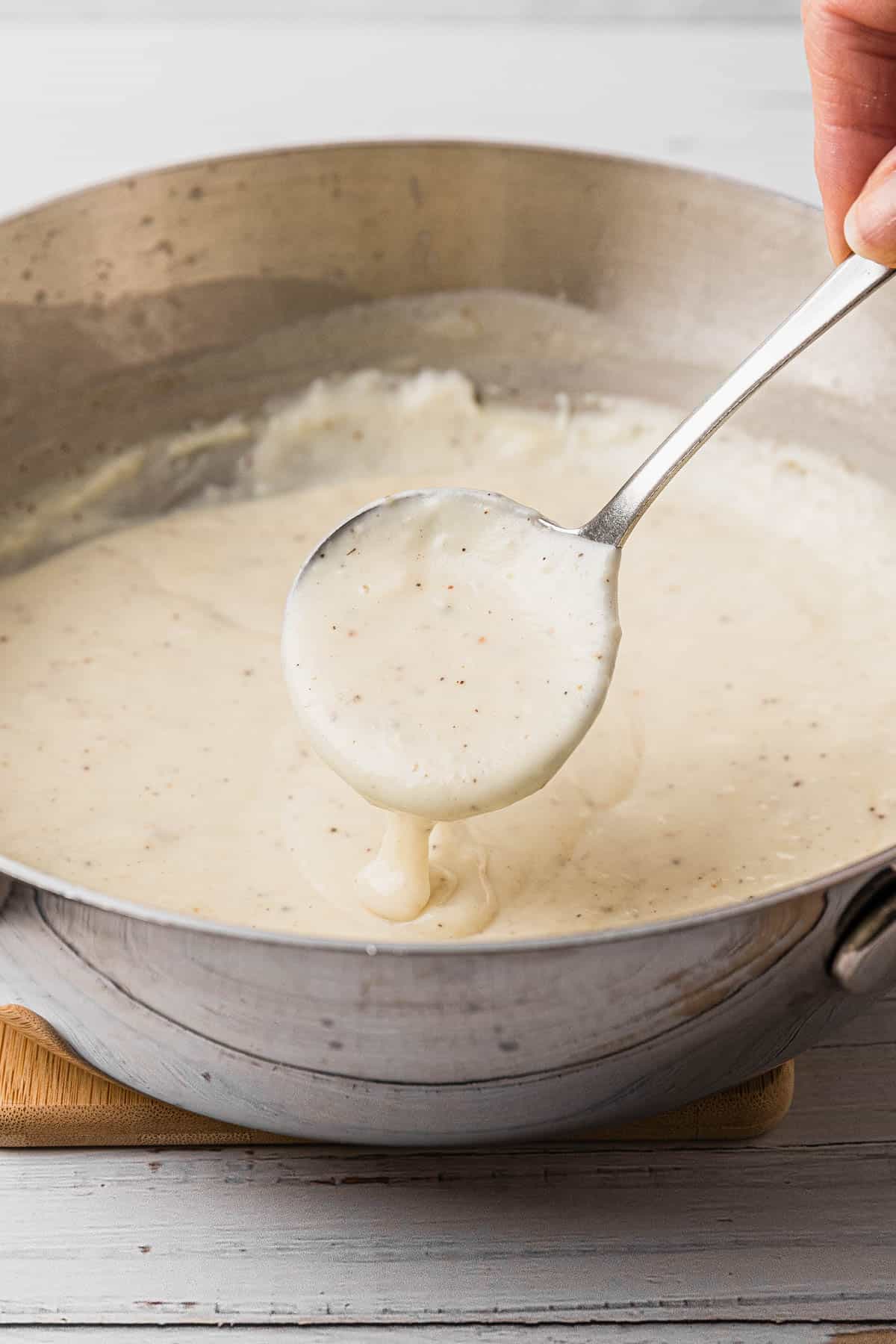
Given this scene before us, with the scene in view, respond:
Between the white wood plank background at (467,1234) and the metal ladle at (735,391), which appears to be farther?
the metal ladle at (735,391)

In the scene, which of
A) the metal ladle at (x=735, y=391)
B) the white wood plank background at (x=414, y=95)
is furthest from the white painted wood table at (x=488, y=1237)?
the white wood plank background at (x=414, y=95)

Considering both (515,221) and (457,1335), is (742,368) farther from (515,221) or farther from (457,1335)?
(457,1335)

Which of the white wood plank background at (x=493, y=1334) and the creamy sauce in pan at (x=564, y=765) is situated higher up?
the creamy sauce in pan at (x=564, y=765)

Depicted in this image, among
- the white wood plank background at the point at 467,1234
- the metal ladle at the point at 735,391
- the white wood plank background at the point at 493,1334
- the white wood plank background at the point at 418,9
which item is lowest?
the white wood plank background at the point at 493,1334

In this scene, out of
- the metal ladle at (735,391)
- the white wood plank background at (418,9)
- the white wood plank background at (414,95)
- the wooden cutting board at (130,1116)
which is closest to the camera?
the wooden cutting board at (130,1116)

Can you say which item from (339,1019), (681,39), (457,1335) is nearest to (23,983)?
(339,1019)

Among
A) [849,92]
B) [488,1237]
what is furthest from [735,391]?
[488,1237]

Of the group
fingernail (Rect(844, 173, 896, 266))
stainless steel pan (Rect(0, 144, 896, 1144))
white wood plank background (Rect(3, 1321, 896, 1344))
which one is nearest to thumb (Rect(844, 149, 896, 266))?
fingernail (Rect(844, 173, 896, 266))

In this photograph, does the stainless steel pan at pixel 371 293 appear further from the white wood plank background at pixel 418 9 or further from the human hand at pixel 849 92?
the white wood plank background at pixel 418 9

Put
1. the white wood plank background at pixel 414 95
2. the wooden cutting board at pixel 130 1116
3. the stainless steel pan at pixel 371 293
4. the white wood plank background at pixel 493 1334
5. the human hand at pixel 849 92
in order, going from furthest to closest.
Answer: the white wood plank background at pixel 414 95 → the stainless steel pan at pixel 371 293 → the human hand at pixel 849 92 → the wooden cutting board at pixel 130 1116 → the white wood plank background at pixel 493 1334
